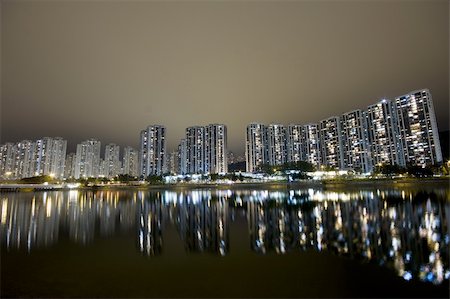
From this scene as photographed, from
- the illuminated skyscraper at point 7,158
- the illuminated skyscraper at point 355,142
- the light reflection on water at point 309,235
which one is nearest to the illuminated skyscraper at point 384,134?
the illuminated skyscraper at point 355,142

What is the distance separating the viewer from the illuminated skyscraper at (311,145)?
609 ft

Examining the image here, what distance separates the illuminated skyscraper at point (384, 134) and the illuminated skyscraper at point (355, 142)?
3.43 meters

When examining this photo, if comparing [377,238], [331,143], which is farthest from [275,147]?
[377,238]

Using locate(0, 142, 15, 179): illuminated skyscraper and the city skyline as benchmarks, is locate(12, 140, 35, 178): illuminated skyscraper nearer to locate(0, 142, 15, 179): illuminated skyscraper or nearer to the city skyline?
the city skyline

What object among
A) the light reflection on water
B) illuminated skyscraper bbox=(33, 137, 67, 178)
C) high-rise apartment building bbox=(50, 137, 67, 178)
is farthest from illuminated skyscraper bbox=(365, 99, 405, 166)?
illuminated skyscraper bbox=(33, 137, 67, 178)

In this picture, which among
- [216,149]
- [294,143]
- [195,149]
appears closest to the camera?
[216,149]

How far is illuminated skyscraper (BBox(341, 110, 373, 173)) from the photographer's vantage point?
512 ft

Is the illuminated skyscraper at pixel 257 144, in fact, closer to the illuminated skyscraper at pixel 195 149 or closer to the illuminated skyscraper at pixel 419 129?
the illuminated skyscraper at pixel 195 149

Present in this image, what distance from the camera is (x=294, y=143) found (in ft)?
622

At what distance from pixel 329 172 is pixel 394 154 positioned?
132 feet

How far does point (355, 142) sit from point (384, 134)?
18.2m

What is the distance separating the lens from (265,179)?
160625 mm

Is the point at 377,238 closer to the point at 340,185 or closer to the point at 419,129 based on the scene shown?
the point at 340,185

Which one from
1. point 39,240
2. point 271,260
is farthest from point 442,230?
point 39,240
